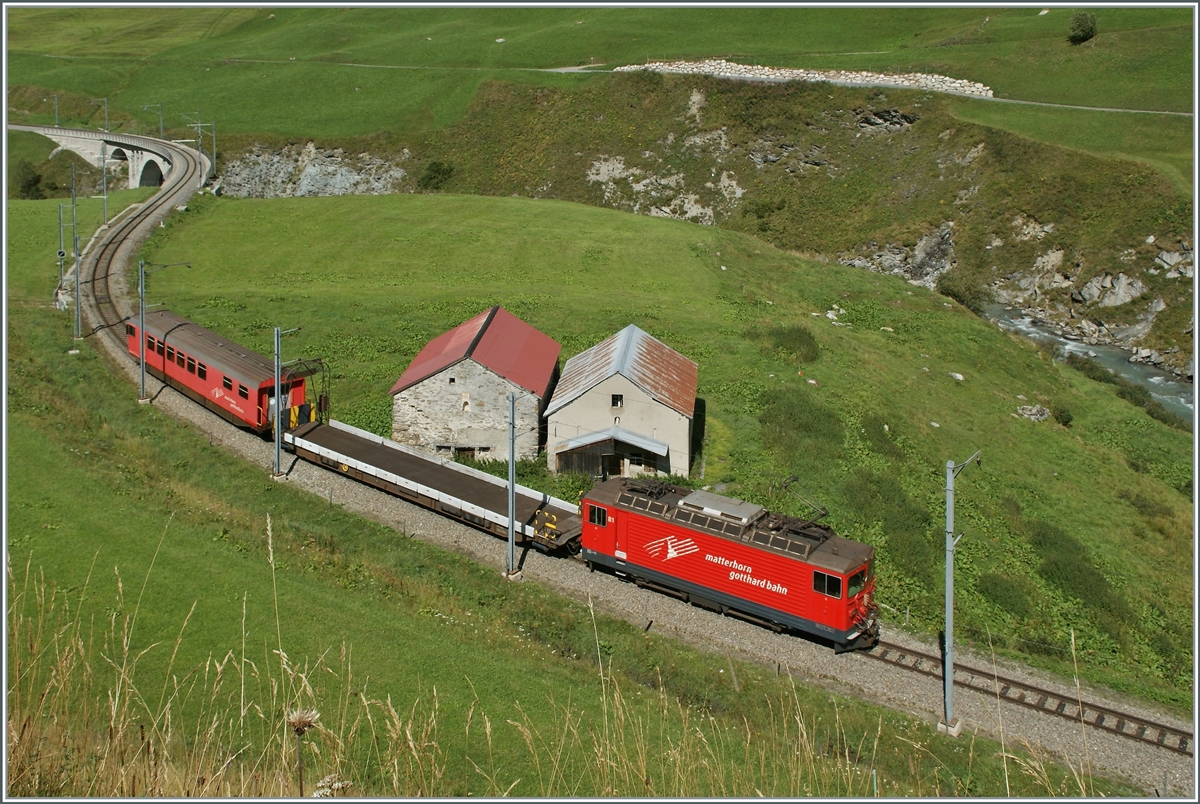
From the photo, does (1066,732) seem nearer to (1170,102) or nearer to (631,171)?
(631,171)

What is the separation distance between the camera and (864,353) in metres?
58.9

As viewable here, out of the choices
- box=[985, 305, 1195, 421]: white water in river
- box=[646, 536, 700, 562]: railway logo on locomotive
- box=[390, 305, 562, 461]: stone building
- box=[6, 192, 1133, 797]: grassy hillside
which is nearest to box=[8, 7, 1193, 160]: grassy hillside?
box=[985, 305, 1195, 421]: white water in river

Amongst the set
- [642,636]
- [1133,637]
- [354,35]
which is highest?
[354,35]

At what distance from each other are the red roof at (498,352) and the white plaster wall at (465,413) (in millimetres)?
434

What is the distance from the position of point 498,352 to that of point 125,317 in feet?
96.4

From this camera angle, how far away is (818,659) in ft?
95.8

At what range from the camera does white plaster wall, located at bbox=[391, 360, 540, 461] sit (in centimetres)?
4188


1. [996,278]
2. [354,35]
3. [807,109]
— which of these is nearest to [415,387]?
[996,278]

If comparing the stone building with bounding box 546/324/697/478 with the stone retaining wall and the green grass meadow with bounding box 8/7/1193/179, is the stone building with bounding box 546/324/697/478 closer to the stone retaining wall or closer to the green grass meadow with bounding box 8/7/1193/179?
the green grass meadow with bounding box 8/7/1193/179

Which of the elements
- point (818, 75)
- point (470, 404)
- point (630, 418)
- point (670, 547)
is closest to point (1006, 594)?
point (670, 547)

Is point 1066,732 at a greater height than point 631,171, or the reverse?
point 631,171

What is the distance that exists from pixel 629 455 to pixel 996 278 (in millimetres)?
53991

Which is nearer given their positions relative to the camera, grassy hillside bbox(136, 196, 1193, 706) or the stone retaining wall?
grassy hillside bbox(136, 196, 1193, 706)

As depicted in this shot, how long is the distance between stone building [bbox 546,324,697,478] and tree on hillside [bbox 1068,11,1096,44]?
3549 inches
